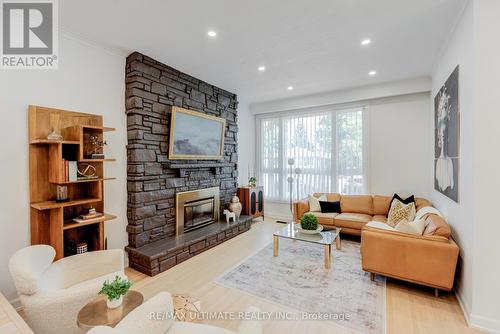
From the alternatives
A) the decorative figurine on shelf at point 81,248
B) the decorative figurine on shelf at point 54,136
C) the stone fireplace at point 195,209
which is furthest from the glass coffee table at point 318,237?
the decorative figurine on shelf at point 54,136

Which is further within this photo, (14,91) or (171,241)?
(171,241)

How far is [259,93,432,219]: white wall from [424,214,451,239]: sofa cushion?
6.00ft

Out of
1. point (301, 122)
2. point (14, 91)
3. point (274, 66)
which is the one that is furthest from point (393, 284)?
point (14, 91)

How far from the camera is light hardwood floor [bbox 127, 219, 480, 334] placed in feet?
6.73

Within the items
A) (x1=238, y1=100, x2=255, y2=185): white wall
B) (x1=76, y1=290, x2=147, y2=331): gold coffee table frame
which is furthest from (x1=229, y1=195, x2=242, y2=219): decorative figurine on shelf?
(x1=76, y1=290, x2=147, y2=331): gold coffee table frame

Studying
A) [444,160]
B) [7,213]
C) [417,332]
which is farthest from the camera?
[444,160]

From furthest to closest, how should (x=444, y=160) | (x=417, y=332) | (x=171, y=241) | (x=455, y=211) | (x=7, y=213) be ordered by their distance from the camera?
(x=171, y=241), (x=444, y=160), (x=455, y=211), (x=7, y=213), (x=417, y=332)

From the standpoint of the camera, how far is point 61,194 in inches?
95.6

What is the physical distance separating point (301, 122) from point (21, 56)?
4.91m

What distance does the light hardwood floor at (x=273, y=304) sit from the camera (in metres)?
2.05

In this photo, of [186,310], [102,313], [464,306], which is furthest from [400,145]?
[102,313]

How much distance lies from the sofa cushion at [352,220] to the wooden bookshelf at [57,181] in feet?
12.2

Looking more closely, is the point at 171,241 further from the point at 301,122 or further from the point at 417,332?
the point at 301,122

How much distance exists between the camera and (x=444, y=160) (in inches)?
120
